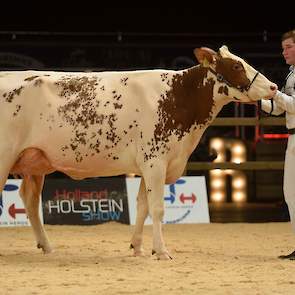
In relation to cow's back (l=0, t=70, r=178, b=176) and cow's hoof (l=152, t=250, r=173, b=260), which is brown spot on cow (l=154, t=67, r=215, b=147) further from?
cow's hoof (l=152, t=250, r=173, b=260)

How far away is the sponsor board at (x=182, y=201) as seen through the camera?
1005cm

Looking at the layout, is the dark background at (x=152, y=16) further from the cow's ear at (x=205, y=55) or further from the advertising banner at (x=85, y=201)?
the cow's ear at (x=205, y=55)

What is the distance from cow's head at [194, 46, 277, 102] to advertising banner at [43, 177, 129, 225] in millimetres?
3355

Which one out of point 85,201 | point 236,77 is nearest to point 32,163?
point 236,77

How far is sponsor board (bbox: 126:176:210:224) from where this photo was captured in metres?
10.0

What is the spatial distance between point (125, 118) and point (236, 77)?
40.3 inches

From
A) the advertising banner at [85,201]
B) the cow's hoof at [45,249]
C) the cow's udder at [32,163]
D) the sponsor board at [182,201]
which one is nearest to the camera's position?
the cow's udder at [32,163]

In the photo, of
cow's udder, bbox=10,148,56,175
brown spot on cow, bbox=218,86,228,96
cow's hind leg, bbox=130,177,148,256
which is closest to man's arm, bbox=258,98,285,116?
brown spot on cow, bbox=218,86,228,96

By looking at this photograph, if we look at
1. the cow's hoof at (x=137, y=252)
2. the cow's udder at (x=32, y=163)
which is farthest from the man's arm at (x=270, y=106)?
the cow's udder at (x=32, y=163)

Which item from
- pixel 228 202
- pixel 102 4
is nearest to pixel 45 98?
pixel 228 202

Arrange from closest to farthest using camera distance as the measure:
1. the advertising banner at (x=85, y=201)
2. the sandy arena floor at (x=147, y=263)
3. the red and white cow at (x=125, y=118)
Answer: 1. the sandy arena floor at (x=147, y=263)
2. the red and white cow at (x=125, y=118)
3. the advertising banner at (x=85, y=201)

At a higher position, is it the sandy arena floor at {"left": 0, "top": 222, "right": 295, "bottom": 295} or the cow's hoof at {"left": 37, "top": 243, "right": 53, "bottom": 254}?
the cow's hoof at {"left": 37, "top": 243, "right": 53, "bottom": 254}

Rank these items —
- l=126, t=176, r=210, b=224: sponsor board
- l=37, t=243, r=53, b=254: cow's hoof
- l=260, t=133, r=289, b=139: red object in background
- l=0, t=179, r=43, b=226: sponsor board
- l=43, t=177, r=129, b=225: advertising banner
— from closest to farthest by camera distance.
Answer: l=37, t=243, r=53, b=254: cow's hoof, l=0, t=179, r=43, b=226: sponsor board, l=43, t=177, r=129, b=225: advertising banner, l=126, t=176, r=210, b=224: sponsor board, l=260, t=133, r=289, b=139: red object in background

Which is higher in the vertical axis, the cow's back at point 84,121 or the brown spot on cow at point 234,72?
the brown spot on cow at point 234,72
